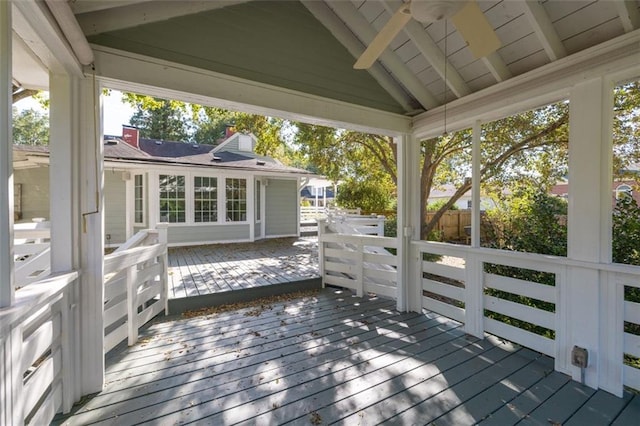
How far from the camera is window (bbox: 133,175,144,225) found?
8.23 metres

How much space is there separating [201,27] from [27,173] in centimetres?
353

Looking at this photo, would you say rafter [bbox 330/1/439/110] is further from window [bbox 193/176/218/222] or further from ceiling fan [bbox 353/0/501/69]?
window [bbox 193/176/218/222]

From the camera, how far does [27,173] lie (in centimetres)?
401

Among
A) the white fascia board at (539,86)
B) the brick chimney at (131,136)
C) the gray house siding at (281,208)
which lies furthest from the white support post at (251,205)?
the white fascia board at (539,86)

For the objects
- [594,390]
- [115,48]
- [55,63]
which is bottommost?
[594,390]

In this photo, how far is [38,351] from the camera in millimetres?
1636

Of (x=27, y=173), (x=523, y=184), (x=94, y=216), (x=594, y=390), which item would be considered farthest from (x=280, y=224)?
(x=594, y=390)

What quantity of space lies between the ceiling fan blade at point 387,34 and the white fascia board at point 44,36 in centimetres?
182

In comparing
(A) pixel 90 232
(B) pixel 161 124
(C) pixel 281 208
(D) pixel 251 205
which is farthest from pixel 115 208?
(B) pixel 161 124

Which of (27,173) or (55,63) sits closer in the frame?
(55,63)

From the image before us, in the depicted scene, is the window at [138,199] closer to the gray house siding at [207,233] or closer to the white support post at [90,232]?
the gray house siding at [207,233]

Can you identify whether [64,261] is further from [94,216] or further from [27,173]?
[27,173]

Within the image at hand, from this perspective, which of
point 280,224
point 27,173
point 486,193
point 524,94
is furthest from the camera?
point 280,224

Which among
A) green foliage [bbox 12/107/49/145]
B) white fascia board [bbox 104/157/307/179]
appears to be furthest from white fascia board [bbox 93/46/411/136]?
white fascia board [bbox 104/157/307/179]
